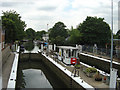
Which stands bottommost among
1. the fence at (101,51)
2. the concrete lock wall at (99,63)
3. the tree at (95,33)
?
the concrete lock wall at (99,63)

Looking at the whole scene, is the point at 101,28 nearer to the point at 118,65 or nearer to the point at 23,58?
the point at 23,58

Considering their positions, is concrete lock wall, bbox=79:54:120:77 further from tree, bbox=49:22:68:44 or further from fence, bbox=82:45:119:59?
tree, bbox=49:22:68:44

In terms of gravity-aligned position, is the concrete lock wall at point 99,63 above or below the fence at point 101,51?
below

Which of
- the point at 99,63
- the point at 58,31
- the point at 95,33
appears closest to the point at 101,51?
the point at 99,63

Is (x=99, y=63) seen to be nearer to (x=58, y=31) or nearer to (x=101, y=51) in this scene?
(x=101, y=51)

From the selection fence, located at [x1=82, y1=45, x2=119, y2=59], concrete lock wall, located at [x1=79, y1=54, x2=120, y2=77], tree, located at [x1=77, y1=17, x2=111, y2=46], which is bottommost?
concrete lock wall, located at [x1=79, y1=54, x2=120, y2=77]

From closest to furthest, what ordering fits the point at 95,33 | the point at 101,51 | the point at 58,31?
the point at 101,51, the point at 95,33, the point at 58,31

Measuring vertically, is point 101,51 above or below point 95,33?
below

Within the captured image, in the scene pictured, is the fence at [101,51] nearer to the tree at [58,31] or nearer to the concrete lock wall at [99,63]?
the concrete lock wall at [99,63]

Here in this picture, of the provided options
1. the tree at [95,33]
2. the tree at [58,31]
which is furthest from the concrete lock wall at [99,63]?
the tree at [58,31]

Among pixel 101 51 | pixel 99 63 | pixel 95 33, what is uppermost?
pixel 95 33

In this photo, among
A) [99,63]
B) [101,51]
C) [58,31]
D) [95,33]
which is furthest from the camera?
[58,31]

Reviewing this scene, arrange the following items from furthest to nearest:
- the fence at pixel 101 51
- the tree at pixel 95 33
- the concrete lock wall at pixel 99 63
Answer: the tree at pixel 95 33 < the fence at pixel 101 51 < the concrete lock wall at pixel 99 63

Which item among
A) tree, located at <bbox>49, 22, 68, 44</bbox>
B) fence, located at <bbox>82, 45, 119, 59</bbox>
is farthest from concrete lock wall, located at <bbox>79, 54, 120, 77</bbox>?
tree, located at <bbox>49, 22, 68, 44</bbox>
